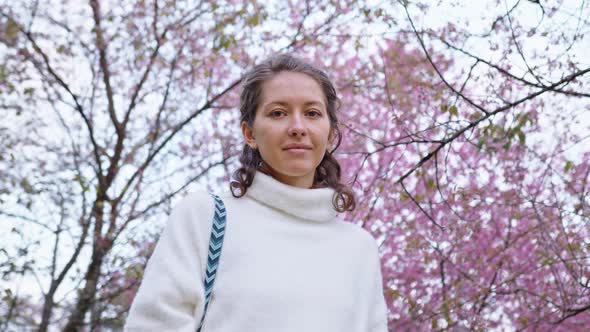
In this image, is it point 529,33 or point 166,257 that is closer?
point 166,257

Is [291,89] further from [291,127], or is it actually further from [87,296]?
[87,296]

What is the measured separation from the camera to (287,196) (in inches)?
67.5

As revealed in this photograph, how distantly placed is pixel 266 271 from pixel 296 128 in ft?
1.18

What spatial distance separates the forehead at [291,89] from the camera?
5.73ft

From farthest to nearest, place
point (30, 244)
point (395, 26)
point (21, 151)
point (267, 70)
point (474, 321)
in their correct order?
point (21, 151), point (30, 244), point (395, 26), point (474, 321), point (267, 70)

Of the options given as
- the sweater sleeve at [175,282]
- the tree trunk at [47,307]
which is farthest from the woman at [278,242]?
the tree trunk at [47,307]

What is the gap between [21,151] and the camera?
5379 mm

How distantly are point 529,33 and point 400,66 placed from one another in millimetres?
1762

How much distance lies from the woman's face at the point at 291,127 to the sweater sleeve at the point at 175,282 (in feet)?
0.81

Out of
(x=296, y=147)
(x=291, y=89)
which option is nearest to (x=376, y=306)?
(x=296, y=147)

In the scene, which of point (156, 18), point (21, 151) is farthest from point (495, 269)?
point (21, 151)

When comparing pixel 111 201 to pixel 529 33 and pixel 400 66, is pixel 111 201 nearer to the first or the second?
pixel 400 66

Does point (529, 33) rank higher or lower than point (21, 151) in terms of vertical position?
lower

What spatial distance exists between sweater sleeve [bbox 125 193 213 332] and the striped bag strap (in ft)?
0.05
